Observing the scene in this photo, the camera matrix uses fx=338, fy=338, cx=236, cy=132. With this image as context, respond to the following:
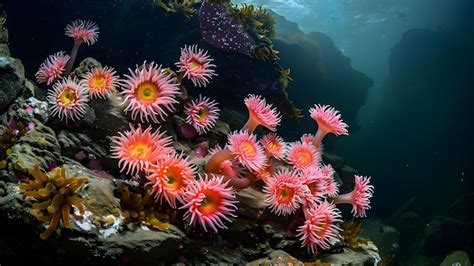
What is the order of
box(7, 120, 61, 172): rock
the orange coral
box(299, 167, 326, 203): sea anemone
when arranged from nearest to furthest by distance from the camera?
the orange coral
box(7, 120, 61, 172): rock
box(299, 167, 326, 203): sea anemone

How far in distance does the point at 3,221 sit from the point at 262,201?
2.86 m

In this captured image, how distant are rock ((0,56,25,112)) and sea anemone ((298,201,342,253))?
13.6 ft

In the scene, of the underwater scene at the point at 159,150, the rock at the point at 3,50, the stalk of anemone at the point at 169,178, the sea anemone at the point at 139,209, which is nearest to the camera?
the underwater scene at the point at 159,150

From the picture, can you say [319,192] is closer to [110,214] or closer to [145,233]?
[145,233]

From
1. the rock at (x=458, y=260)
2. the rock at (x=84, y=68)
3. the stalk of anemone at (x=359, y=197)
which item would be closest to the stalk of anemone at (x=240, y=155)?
the stalk of anemone at (x=359, y=197)

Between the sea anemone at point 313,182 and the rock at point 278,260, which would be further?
the sea anemone at point 313,182

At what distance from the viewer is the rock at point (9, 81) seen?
4.34m

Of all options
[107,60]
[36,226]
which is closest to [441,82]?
[107,60]

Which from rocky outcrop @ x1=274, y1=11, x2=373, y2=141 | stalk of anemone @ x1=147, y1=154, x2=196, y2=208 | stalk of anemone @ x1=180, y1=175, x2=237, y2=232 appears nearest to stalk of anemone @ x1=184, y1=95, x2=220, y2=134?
stalk of anemone @ x1=147, y1=154, x2=196, y2=208

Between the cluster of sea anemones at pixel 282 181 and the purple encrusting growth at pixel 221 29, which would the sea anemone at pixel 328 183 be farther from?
the purple encrusting growth at pixel 221 29

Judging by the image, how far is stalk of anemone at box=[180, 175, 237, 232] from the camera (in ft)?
12.0

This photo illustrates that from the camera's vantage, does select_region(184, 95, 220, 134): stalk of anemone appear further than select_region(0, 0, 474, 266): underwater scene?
Yes

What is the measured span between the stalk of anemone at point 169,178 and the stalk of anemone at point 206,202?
0.11 metres

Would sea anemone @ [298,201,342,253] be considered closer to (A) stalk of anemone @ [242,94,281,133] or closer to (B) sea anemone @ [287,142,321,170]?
(B) sea anemone @ [287,142,321,170]
